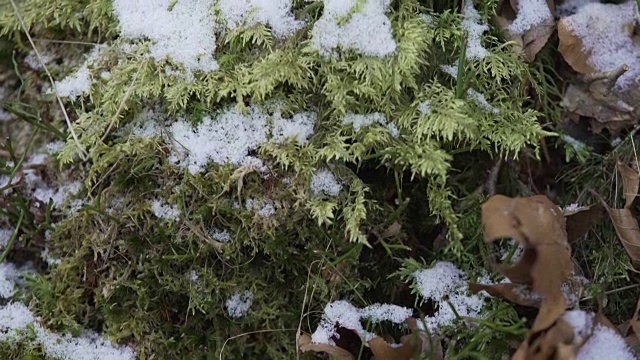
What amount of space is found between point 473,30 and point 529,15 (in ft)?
0.60

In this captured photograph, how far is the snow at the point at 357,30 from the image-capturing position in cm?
138

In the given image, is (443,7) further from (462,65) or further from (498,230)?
(498,230)

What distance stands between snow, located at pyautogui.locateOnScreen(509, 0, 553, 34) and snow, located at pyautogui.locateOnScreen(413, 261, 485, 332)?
2.09 feet

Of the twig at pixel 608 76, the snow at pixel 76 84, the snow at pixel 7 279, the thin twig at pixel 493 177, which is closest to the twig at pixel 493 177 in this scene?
the thin twig at pixel 493 177

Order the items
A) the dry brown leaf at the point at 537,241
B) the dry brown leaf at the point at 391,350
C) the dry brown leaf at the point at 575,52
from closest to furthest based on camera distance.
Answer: the dry brown leaf at the point at 537,241
the dry brown leaf at the point at 391,350
the dry brown leaf at the point at 575,52

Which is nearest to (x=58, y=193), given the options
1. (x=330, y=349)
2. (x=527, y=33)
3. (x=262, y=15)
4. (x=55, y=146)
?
(x=55, y=146)

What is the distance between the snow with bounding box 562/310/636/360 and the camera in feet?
4.20

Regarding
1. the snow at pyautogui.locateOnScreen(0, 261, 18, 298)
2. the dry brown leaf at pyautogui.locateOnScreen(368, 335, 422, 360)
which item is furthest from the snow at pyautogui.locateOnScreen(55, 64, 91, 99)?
the dry brown leaf at pyautogui.locateOnScreen(368, 335, 422, 360)

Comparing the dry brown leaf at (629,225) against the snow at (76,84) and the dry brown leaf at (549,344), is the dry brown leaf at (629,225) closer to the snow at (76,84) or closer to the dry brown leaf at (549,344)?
the dry brown leaf at (549,344)

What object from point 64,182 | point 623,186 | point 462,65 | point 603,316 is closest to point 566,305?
point 603,316

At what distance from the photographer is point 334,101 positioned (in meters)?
1.38

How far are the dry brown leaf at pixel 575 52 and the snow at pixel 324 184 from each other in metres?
0.71

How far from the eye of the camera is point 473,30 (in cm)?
148

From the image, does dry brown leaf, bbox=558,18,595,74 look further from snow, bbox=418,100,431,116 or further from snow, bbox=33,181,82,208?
snow, bbox=33,181,82,208
